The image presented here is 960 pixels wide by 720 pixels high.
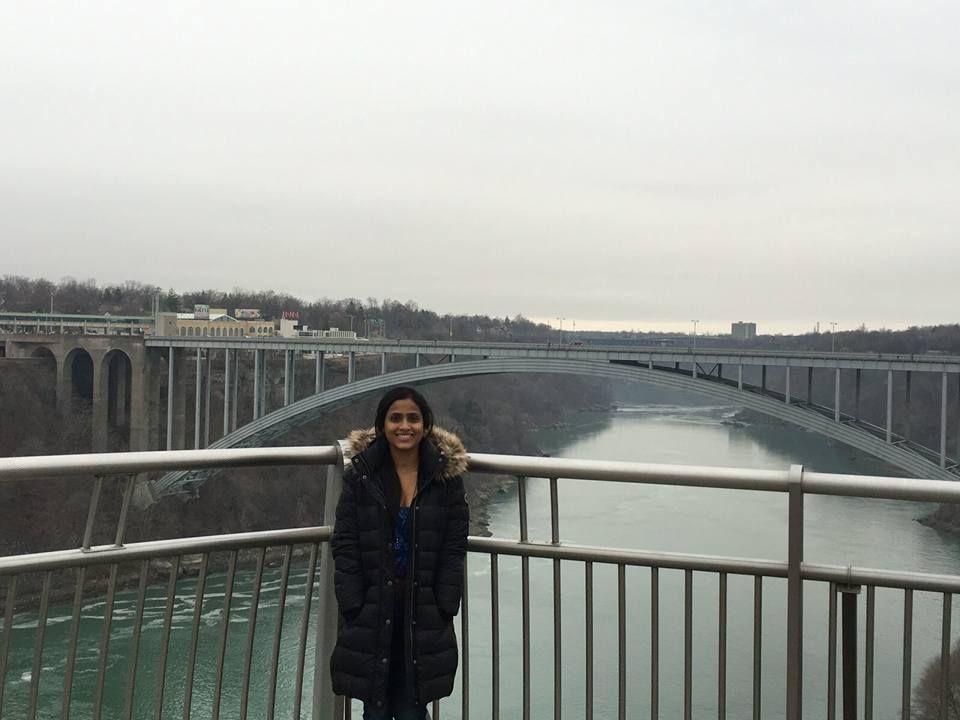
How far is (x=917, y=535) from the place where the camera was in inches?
666

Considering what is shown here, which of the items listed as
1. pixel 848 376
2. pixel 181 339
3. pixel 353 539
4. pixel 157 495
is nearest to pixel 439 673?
pixel 353 539

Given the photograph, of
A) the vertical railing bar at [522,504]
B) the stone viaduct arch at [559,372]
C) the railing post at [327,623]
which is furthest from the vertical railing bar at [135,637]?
the stone viaduct arch at [559,372]

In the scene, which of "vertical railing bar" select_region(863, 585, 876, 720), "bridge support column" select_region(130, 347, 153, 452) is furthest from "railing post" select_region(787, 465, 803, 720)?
"bridge support column" select_region(130, 347, 153, 452)

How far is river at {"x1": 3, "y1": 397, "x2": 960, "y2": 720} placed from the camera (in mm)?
9969

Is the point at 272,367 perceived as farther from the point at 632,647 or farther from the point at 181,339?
the point at 632,647

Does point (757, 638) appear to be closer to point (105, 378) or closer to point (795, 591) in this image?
point (795, 591)

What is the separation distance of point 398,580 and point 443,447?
0.84ft

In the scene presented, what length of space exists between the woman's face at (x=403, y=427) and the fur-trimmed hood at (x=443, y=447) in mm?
30

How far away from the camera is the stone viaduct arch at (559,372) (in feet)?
42.6

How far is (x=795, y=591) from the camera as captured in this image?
1.69 meters

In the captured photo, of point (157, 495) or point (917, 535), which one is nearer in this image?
point (917, 535)

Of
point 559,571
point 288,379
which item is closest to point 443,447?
point 559,571

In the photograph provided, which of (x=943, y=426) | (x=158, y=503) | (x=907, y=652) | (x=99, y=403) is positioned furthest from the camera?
(x=99, y=403)

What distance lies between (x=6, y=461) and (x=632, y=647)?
1176 centimetres
